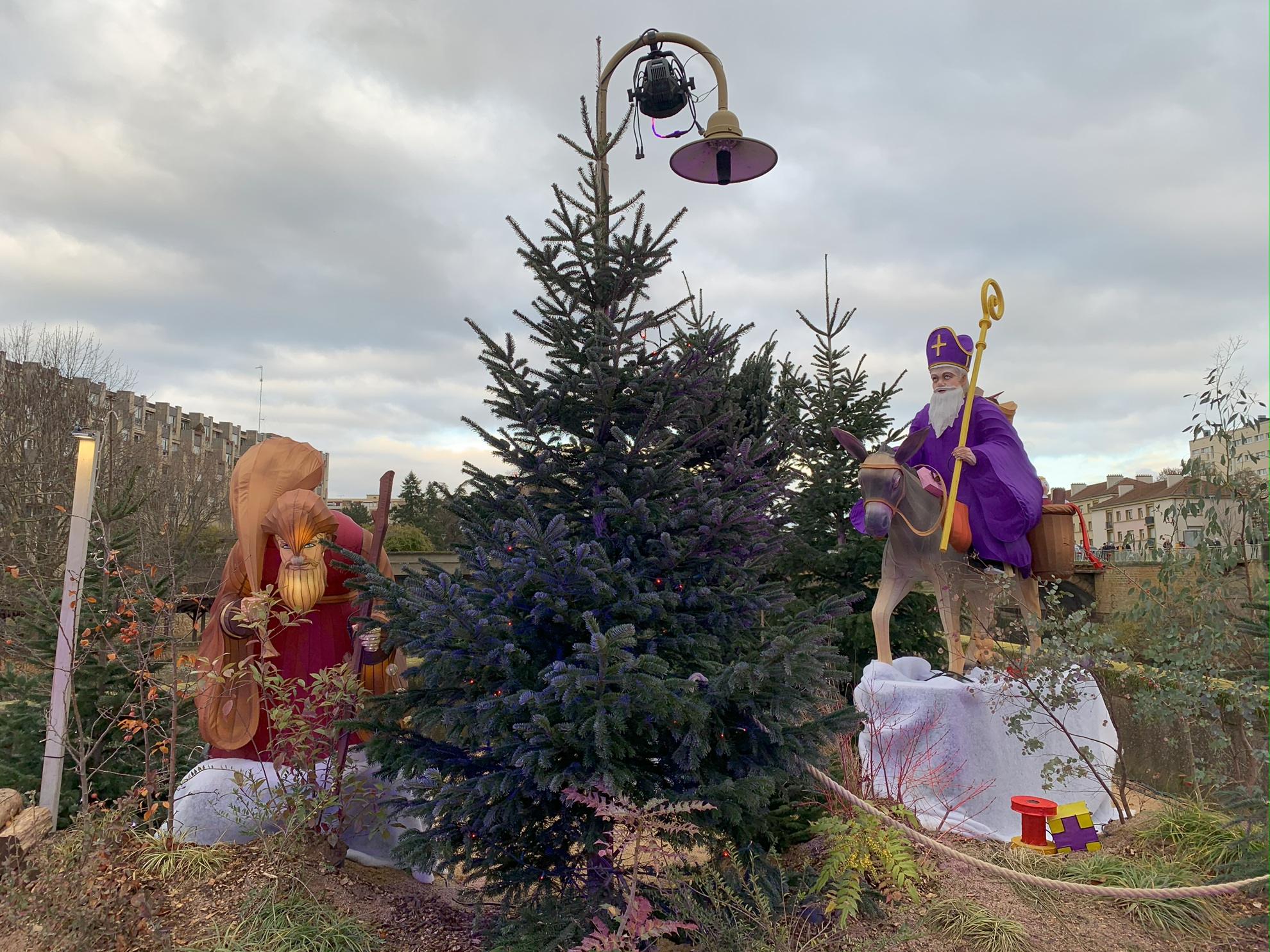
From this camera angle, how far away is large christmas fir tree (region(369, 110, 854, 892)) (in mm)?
3430

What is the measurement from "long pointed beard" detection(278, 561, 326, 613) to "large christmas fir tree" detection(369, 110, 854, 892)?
1031mm

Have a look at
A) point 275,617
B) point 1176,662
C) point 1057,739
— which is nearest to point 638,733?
point 275,617

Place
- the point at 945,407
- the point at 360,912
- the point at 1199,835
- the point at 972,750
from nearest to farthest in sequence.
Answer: the point at 360,912, the point at 1199,835, the point at 972,750, the point at 945,407

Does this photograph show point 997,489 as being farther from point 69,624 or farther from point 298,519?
point 69,624

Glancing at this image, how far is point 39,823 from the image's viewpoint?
507 centimetres

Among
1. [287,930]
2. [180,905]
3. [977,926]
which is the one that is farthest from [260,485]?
[977,926]

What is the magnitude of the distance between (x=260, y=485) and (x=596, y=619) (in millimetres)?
2759

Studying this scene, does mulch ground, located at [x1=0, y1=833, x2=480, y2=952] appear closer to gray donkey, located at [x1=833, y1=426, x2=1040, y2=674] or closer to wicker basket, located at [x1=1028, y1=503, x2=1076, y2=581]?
gray donkey, located at [x1=833, y1=426, x2=1040, y2=674]

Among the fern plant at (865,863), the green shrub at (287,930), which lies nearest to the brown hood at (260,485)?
the green shrub at (287,930)

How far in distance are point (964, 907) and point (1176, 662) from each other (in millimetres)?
2142

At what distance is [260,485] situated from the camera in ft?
16.9

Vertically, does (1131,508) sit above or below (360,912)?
above

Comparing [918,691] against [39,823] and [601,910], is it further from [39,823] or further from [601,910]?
[39,823]

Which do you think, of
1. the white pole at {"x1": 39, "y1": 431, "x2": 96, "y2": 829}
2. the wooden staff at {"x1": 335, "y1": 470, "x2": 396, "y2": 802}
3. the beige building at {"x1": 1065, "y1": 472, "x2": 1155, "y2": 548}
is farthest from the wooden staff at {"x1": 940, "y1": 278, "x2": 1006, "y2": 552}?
the beige building at {"x1": 1065, "y1": 472, "x2": 1155, "y2": 548}
